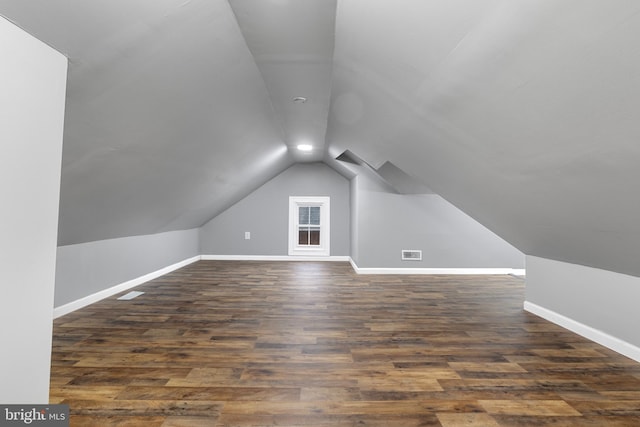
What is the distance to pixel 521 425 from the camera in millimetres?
1471

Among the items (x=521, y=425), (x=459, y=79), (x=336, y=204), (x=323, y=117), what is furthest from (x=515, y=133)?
(x=336, y=204)

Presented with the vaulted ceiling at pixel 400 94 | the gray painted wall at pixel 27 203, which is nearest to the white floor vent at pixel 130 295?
A: the vaulted ceiling at pixel 400 94

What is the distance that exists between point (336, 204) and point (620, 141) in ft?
18.3

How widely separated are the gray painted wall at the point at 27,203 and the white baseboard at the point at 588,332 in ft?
11.4

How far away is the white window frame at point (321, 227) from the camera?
6.81 meters

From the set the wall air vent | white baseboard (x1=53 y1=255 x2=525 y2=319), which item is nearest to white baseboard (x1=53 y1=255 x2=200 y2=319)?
white baseboard (x1=53 y1=255 x2=525 y2=319)

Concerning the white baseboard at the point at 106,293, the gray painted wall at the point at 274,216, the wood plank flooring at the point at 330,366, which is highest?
the gray painted wall at the point at 274,216

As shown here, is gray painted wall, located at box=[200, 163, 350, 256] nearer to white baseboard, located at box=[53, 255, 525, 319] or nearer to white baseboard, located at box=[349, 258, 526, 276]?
white baseboard, located at box=[53, 255, 525, 319]

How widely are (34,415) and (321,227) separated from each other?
19.0ft

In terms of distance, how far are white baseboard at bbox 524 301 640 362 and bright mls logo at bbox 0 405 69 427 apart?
135 inches

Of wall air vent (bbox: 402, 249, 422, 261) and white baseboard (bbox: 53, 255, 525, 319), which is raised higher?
wall air vent (bbox: 402, 249, 422, 261)

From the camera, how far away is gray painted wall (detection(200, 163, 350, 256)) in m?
6.79

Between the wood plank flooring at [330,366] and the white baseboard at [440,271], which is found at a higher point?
the white baseboard at [440,271]

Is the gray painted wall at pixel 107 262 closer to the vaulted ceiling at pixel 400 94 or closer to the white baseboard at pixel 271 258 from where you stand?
the vaulted ceiling at pixel 400 94
